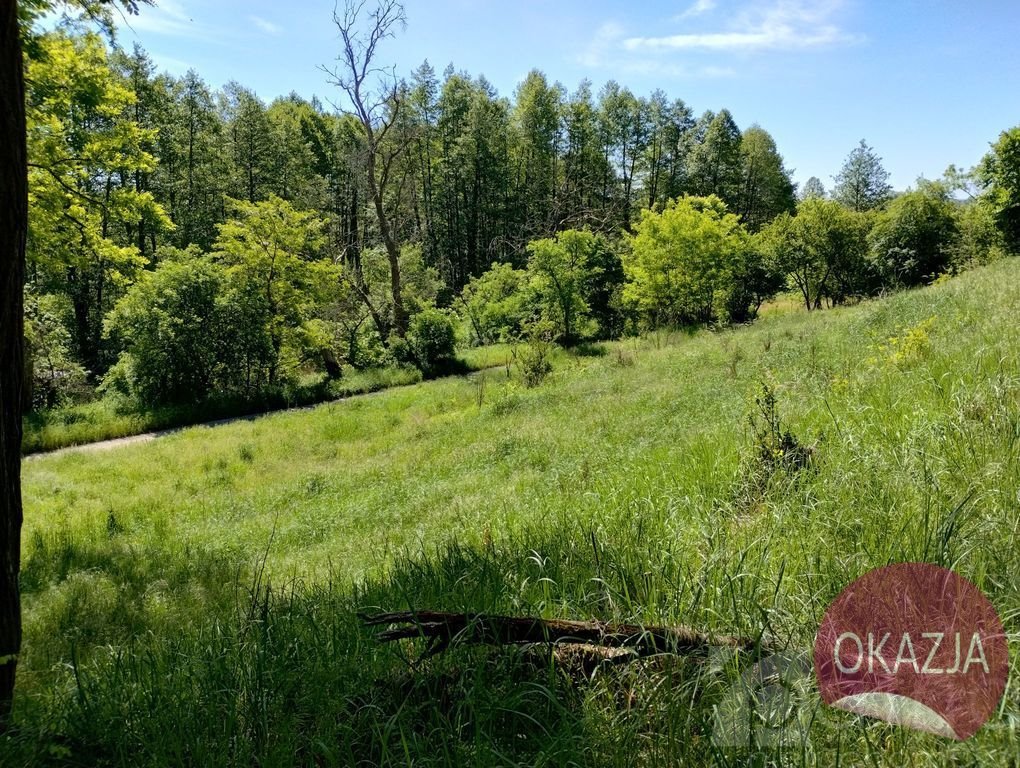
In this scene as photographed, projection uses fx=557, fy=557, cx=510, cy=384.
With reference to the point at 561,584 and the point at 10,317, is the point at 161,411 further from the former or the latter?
the point at 561,584

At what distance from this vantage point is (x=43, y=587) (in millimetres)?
5969

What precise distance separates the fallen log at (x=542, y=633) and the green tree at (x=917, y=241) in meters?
35.3

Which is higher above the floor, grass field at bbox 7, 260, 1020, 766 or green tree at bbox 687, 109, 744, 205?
green tree at bbox 687, 109, 744, 205

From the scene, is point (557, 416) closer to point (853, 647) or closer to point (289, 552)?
point (289, 552)

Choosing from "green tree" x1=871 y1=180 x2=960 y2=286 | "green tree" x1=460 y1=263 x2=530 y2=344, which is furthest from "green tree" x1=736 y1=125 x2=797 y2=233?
"green tree" x1=460 y1=263 x2=530 y2=344

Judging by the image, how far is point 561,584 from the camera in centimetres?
285

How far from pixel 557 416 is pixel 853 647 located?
9970 mm

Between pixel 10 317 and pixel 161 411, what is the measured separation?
17451 mm

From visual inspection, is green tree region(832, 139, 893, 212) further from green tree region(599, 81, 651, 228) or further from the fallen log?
the fallen log

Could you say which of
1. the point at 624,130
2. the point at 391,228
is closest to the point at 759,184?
the point at 624,130

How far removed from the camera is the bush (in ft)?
80.5

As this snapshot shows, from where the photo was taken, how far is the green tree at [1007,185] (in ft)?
85.3

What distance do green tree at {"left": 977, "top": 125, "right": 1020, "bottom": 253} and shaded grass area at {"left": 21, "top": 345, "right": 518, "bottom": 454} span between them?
2880 cm

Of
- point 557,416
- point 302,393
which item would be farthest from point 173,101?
point 557,416
